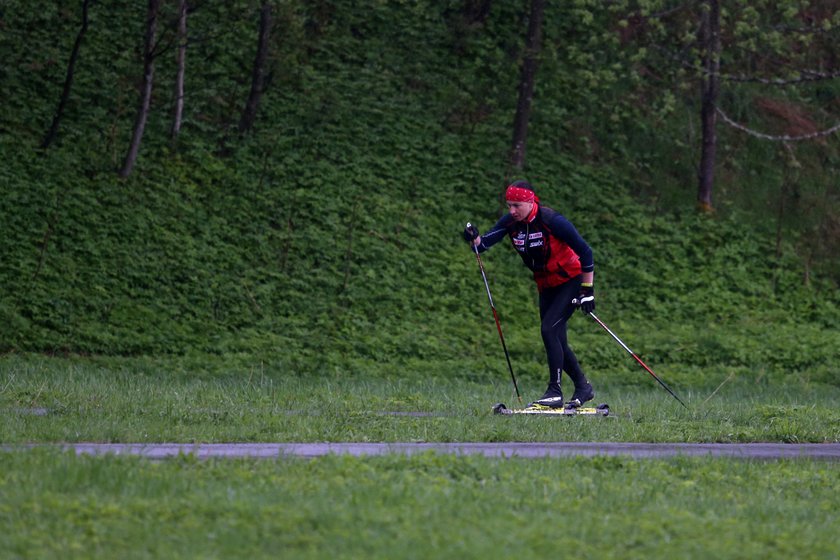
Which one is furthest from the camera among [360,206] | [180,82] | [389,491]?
[180,82]

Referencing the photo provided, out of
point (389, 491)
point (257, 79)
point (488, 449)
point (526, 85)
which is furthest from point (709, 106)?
Result: point (389, 491)

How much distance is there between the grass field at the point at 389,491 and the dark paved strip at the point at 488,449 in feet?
0.90

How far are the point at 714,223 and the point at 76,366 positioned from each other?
13.4 m

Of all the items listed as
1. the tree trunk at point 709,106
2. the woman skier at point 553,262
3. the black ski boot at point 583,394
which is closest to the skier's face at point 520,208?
the woman skier at point 553,262

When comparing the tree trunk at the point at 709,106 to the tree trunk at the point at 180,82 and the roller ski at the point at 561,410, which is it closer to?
the tree trunk at the point at 180,82

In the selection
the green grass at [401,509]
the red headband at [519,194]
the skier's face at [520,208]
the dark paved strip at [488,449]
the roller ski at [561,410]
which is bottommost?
the roller ski at [561,410]

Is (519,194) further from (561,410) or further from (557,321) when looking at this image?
(561,410)

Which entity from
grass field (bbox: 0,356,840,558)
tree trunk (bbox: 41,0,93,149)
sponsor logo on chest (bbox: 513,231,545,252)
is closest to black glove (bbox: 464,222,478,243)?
sponsor logo on chest (bbox: 513,231,545,252)

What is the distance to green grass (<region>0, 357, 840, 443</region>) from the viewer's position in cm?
949

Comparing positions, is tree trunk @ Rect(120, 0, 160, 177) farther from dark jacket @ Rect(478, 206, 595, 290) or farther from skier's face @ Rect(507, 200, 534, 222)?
skier's face @ Rect(507, 200, 534, 222)

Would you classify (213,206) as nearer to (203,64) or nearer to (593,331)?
(203,64)

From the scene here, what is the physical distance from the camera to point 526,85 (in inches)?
933

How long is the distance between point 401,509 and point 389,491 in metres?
0.38

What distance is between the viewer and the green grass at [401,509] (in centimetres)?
586
